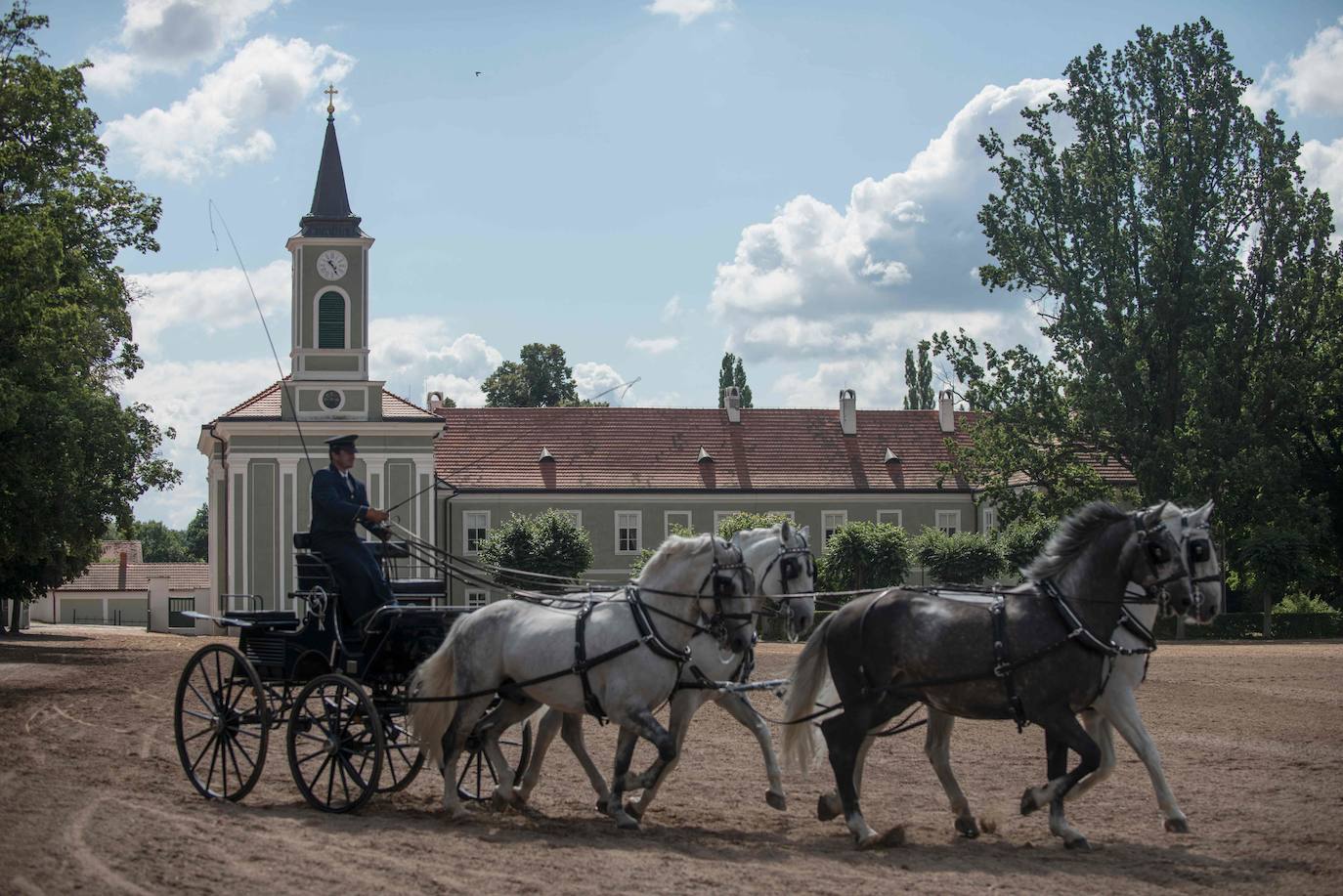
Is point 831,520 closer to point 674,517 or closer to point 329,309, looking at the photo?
point 674,517

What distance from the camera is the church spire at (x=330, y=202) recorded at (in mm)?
47688

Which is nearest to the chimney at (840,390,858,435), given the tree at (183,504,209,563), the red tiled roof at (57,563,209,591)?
the red tiled roof at (57,563,209,591)

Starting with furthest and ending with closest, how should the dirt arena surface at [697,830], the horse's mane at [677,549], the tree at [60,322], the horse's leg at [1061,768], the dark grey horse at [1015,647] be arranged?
the tree at [60,322], the horse's mane at [677,549], the dark grey horse at [1015,647], the horse's leg at [1061,768], the dirt arena surface at [697,830]

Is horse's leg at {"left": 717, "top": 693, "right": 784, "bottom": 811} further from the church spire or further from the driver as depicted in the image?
the church spire

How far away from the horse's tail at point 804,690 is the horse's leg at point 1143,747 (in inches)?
72.2

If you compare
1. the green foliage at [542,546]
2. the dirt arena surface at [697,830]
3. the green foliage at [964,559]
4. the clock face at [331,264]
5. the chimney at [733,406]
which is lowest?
the dirt arena surface at [697,830]

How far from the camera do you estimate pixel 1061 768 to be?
9430 millimetres

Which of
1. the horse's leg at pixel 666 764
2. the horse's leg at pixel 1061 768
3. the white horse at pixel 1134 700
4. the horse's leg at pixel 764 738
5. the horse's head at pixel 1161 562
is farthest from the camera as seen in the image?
the horse's leg at pixel 764 738

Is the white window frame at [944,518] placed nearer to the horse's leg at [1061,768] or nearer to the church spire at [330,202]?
the church spire at [330,202]

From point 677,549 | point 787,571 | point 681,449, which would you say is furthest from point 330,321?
point 787,571

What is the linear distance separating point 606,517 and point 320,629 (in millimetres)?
43002

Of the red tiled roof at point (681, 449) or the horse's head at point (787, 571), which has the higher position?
the red tiled roof at point (681, 449)

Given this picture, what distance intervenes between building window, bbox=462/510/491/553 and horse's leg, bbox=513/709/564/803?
42.2m

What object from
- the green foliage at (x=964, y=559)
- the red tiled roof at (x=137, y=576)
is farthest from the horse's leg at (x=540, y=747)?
the red tiled roof at (x=137, y=576)
